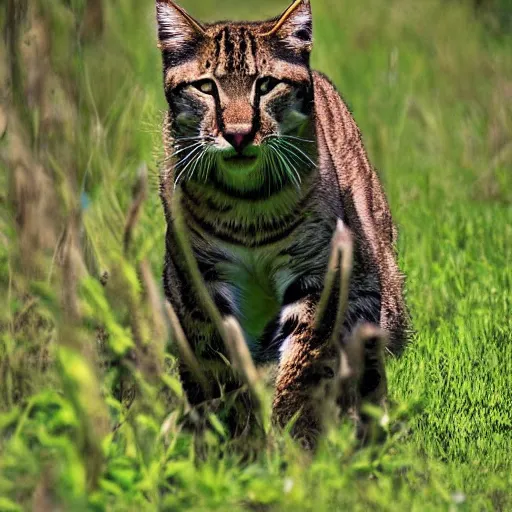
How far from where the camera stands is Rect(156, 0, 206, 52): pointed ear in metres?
4.47

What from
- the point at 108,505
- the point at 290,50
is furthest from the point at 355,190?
the point at 108,505

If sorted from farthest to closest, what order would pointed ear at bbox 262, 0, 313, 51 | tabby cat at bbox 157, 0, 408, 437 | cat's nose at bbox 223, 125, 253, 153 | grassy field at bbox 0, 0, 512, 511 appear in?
1. pointed ear at bbox 262, 0, 313, 51
2. tabby cat at bbox 157, 0, 408, 437
3. cat's nose at bbox 223, 125, 253, 153
4. grassy field at bbox 0, 0, 512, 511

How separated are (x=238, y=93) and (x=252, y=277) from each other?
0.68 meters

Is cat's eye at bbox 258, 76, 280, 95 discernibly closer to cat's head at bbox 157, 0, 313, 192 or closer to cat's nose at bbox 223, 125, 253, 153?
cat's head at bbox 157, 0, 313, 192

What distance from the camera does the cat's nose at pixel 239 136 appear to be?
4.17 meters

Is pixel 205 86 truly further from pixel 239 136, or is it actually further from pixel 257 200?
pixel 257 200

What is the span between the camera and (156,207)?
6.21 m

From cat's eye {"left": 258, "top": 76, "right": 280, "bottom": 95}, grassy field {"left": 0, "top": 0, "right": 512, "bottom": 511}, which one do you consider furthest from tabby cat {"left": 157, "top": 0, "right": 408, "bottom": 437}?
grassy field {"left": 0, "top": 0, "right": 512, "bottom": 511}

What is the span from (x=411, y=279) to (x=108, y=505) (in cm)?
286

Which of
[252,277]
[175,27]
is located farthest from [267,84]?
[252,277]

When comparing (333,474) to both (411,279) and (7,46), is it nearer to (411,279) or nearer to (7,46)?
(7,46)

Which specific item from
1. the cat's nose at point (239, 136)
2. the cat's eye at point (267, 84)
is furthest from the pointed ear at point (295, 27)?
the cat's nose at point (239, 136)

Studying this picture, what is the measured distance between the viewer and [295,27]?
14.7ft

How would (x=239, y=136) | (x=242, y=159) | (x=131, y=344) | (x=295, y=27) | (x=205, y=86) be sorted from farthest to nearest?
(x=295, y=27)
(x=205, y=86)
(x=242, y=159)
(x=239, y=136)
(x=131, y=344)
